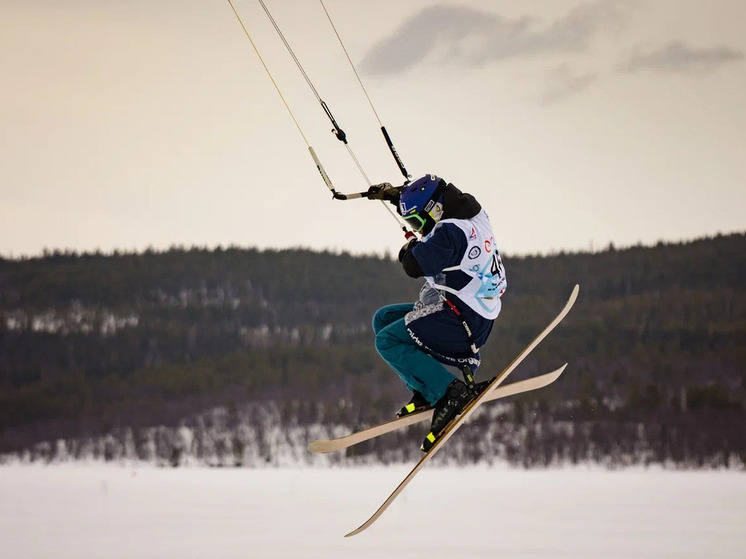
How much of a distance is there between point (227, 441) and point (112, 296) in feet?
60.3

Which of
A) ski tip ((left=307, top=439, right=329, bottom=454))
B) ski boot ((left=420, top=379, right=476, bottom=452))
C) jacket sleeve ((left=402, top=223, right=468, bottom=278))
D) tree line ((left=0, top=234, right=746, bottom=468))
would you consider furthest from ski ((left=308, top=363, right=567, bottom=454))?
tree line ((left=0, top=234, right=746, bottom=468))

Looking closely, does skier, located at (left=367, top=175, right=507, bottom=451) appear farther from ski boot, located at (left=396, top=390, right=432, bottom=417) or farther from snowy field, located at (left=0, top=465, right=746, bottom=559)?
snowy field, located at (left=0, top=465, right=746, bottom=559)

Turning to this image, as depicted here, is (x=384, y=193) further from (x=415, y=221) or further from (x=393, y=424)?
(x=393, y=424)

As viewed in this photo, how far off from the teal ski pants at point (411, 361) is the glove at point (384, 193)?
0.92 metres

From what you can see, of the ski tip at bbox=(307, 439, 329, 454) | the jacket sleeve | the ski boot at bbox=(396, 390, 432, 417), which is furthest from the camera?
the ski tip at bbox=(307, 439, 329, 454)

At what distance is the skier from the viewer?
27.3 feet

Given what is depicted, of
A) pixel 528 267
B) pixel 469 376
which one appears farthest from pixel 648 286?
pixel 469 376

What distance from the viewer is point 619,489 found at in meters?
37.6

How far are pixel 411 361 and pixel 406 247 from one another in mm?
1030

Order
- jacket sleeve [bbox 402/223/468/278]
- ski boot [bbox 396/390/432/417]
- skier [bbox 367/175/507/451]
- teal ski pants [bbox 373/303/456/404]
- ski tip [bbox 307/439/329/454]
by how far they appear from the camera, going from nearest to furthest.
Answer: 1. jacket sleeve [bbox 402/223/468/278]
2. skier [bbox 367/175/507/451]
3. teal ski pants [bbox 373/303/456/404]
4. ski boot [bbox 396/390/432/417]
5. ski tip [bbox 307/439/329/454]

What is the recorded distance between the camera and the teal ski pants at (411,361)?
29.5ft

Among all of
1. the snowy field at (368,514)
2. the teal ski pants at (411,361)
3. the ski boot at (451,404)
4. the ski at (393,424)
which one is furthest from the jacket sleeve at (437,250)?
the snowy field at (368,514)

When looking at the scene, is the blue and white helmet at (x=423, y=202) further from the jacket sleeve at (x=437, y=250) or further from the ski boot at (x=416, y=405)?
the ski boot at (x=416, y=405)

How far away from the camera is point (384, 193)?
854 centimetres
